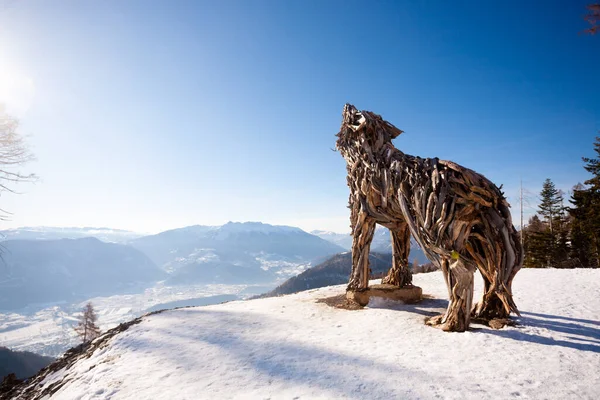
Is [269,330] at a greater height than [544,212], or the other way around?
[544,212]

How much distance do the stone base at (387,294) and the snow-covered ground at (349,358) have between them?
62cm

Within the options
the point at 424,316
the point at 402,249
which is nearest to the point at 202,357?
the point at 424,316

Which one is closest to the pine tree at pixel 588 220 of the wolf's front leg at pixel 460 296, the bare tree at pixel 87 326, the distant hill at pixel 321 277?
the wolf's front leg at pixel 460 296

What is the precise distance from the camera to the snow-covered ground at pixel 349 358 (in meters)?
4.88

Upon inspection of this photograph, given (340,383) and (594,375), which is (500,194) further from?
(340,383)

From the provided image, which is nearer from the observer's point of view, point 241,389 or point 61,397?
point 241,389

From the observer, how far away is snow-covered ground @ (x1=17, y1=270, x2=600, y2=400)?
192 inches

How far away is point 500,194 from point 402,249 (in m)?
5.19

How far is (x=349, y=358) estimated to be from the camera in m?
6.14

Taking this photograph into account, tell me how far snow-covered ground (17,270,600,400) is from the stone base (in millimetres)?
623

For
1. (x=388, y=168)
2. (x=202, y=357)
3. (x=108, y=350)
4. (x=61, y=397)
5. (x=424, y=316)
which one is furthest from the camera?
(x=388, y=168)

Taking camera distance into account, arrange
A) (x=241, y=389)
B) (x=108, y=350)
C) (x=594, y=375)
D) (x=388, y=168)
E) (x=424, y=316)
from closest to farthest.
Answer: (x=594, y=375)
(x=241, y=389)
(x=108, y=350)
(x=424, y=316)
(x=388, y=168)

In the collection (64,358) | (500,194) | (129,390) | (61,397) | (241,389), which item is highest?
(500,194)

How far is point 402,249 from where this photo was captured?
11.7m
